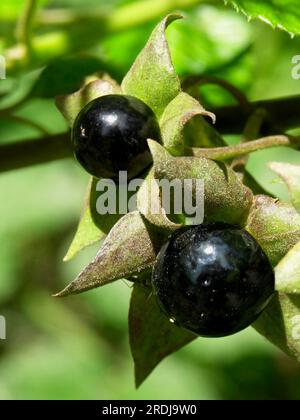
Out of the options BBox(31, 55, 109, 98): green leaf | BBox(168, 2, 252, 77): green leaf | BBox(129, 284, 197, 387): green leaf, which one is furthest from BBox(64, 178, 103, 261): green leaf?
BBox(168, 2, 252, 77): green leaf

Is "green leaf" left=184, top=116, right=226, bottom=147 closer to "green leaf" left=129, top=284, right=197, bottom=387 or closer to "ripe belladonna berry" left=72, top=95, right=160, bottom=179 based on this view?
"ripe belladonna berry" left=72, top=95, right=160, bottom=179

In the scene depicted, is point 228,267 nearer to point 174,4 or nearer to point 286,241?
point 286,241

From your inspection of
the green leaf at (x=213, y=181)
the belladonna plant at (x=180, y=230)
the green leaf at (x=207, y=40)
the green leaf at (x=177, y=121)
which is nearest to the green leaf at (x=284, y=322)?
the belladonna plant at (x=180, y=230)

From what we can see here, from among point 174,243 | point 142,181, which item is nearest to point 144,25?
point 142,181

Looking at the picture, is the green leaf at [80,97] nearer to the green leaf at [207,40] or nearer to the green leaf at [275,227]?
the green leaf at [275,227]

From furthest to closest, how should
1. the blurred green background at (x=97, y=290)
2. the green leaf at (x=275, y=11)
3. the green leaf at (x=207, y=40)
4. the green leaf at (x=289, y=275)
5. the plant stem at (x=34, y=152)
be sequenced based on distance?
the blurred green background at (x=97, y=290) → the green leaf at (x=207, y=40) → the plant stem at (x=34, y=152) → the green leaf at (x=275, y=11) → the green leaf at (x=289, y=275)

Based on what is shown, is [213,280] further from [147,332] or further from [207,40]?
[207,40]

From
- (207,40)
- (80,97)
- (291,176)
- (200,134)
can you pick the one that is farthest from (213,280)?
(207,40)
